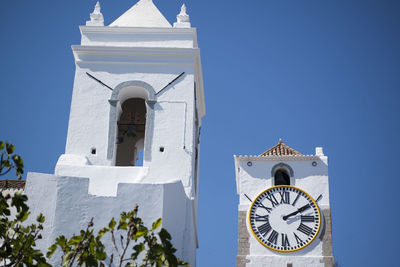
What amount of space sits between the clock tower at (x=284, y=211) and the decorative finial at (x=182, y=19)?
508cm

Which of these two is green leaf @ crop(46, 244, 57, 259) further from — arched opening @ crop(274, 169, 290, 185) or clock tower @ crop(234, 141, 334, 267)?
arched opening @ crop(274, 169, 290, 185)

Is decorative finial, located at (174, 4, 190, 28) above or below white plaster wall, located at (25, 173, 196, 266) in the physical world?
above

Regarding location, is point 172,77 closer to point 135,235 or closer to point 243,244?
point 243,244

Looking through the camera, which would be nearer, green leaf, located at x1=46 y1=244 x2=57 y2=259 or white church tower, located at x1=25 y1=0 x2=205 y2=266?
green leaf, located at x1=46 y1=244 x2=57 y2=259

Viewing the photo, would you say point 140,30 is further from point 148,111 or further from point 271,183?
point 271,183

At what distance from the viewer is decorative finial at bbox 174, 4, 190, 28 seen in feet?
73.4

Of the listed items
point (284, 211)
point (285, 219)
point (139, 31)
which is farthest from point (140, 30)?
point (285, 219)

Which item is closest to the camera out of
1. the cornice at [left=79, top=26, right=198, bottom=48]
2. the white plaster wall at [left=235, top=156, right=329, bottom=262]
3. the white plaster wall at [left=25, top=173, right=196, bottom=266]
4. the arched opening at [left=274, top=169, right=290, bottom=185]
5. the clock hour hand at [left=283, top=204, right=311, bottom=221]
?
the white plaster wall at [left=25, top=173, right=196, bottom=266]

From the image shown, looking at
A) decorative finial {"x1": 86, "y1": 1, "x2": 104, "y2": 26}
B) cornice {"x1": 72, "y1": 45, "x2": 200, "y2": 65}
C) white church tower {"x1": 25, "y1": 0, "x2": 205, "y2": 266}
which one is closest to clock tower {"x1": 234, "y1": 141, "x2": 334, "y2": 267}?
white church tower {"x1": 25, "y1": 0, "x2": 205, "y2": 266}

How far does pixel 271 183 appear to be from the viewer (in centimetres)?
2422

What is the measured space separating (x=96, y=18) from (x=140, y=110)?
124 inches

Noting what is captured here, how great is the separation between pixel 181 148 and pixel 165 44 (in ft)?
11.4

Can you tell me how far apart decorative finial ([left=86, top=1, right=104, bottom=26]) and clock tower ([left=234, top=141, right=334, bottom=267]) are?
21.4 feet

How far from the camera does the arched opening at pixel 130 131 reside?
71.2 ft
